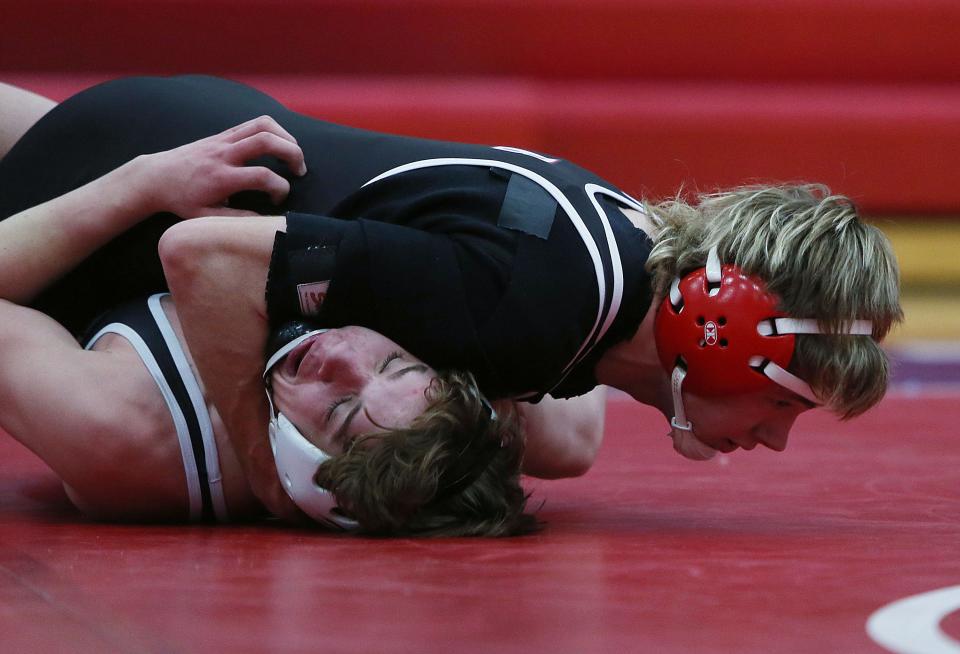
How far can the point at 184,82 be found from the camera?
2369mm

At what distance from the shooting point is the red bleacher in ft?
14.9

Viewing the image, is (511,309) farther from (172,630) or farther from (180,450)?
(172,630)

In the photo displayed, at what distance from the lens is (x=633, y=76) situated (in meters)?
4.93

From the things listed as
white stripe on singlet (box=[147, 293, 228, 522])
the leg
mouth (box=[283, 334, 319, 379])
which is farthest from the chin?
the leg

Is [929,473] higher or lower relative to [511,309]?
lower

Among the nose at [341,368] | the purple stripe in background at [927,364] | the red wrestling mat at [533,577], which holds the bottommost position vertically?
the purple stripe in background at [927,364]

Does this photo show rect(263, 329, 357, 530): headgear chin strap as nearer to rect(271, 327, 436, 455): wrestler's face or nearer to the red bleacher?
rect(271, 327, 436, 455): wrestler's face

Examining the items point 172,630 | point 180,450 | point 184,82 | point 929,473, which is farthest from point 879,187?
point 172,630

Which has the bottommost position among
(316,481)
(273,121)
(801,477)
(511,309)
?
(801,477)

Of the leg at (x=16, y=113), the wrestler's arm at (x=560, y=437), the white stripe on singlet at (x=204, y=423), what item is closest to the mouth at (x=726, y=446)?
the wrestler's arm at (x=560, y=437)

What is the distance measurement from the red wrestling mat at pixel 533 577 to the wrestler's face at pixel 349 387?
0.52 ft

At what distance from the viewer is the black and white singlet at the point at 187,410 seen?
1.95 metres

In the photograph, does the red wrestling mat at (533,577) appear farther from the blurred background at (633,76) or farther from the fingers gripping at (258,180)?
the blurred background at (633,76)

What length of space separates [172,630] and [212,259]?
26.2 inches
